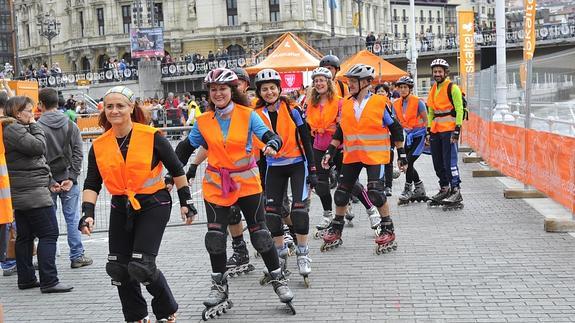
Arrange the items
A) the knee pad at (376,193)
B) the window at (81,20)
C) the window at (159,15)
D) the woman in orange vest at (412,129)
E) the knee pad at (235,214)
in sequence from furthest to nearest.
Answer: the window at (81,20) → the window at (159,15) → the woman in orange vest at (412,129) → the knee pad at (376,193) → the knee pad at (235,214)

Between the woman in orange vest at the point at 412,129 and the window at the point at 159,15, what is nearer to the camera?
the woman in orange vest at the point at 412,129

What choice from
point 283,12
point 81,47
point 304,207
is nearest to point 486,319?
point 304,207

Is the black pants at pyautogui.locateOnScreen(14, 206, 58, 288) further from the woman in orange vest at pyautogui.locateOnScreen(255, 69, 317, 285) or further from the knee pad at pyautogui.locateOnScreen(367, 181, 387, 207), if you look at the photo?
the knee pad at pyautogui.locateOnScreen(367, 181, 387, 207)

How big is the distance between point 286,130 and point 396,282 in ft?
5.81

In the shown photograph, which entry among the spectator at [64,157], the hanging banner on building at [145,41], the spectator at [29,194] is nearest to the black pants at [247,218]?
the spectator at [29,194]

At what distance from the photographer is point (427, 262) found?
26.0 feet

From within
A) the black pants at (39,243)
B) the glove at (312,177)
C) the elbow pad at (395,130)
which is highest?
the elbow pad at (395,130)

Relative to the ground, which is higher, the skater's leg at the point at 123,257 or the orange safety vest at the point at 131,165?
the orange safety vest at the point at 131,165

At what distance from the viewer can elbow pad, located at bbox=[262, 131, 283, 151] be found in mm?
6027

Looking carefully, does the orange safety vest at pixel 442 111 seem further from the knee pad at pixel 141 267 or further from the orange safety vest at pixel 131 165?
the knee pad at pixel 141 267

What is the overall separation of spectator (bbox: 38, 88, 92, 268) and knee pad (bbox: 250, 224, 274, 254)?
2.65 m

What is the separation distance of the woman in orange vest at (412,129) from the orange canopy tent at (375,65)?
9.74 m

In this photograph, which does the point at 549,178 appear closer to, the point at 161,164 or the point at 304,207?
the point at 304,207

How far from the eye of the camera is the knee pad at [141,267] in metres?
5.38
